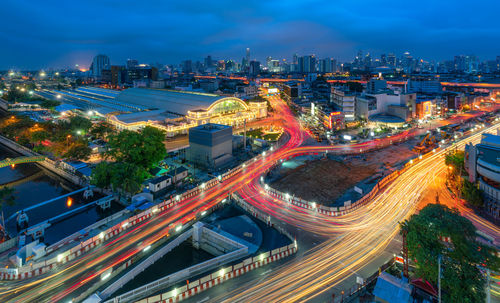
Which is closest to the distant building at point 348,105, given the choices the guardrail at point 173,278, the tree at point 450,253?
the tree at point 450,253

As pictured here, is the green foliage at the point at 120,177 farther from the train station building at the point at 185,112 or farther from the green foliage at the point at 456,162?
the green foliage at the point at 456,162

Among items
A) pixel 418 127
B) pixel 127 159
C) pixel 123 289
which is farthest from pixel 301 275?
pixel 418 127

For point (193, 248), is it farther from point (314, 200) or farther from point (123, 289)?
point (314, 200)

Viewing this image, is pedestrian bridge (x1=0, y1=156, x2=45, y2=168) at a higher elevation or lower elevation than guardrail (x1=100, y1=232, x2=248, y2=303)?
higher

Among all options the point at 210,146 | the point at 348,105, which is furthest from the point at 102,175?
the point at 348,105

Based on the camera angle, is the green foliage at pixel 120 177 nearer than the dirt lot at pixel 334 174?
Yes

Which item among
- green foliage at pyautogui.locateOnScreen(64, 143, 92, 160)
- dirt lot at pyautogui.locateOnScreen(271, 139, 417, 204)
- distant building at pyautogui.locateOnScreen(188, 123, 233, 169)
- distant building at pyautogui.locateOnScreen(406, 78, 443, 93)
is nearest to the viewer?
dirt lot at pyautogui.locateOnScreen(271, 139, 417, 204)

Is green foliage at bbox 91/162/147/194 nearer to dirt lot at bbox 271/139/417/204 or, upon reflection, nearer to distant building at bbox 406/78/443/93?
dirt lot at bbox 271/139/417/204

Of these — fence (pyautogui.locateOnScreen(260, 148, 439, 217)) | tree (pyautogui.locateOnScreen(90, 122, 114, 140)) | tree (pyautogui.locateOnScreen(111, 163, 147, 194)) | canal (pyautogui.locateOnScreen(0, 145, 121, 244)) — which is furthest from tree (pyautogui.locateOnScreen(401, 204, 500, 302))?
tree (pyautogui.locateOnScreen(90, 122, 114, 140))
